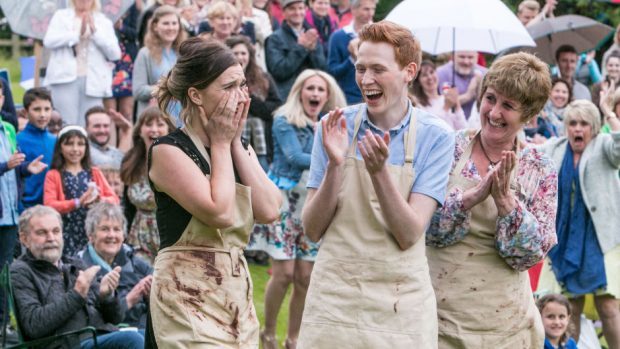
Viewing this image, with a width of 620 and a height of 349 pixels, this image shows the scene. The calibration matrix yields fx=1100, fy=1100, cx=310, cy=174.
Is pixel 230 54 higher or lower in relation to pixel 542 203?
higher

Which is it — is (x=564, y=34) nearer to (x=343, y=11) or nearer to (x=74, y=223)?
(x=343, y=11)

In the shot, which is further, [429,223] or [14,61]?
[14,61]

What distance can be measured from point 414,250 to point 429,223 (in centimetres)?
30

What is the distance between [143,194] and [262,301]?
1888 millimetres

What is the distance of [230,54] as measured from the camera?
4473 millimetres

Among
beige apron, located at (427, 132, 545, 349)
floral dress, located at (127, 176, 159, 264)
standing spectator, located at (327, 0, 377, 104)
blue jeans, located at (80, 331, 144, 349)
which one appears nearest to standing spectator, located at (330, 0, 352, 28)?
standing spectator, located at (327, 0, 377, 104)

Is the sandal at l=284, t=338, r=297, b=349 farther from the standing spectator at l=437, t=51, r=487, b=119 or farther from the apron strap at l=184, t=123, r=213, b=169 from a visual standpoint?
the apron strap at l=184, t=123, r=213, b=169

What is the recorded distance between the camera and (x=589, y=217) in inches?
348

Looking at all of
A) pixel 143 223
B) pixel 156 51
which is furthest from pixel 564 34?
pixel 143 223

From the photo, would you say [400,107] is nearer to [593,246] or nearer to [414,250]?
[414,250]

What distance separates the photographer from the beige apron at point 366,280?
449 centimetres

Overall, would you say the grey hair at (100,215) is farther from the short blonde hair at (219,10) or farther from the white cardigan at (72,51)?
the short blonde hair at (219,10)

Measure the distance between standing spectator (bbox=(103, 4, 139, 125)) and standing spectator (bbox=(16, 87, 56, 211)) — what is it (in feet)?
5.39

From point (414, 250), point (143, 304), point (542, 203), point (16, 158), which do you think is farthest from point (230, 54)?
point (16, 158)
